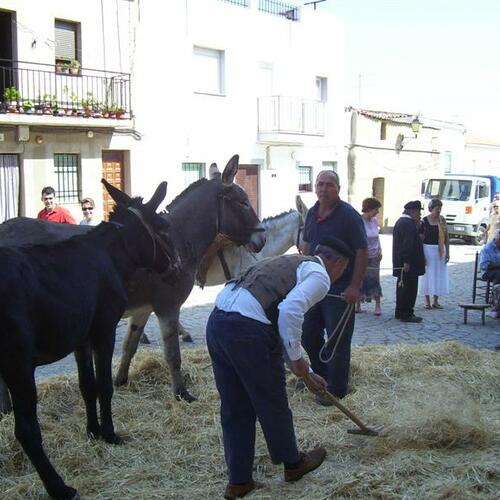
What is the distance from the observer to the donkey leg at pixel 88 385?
5.07 m

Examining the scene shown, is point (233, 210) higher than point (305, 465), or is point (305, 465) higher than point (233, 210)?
point (233, 210)

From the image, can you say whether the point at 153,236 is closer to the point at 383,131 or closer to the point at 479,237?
the point at 479,237

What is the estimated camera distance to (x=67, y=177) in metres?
18.8

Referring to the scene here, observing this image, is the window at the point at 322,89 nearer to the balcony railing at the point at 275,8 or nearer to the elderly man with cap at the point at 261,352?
the balcony railing at the point at 275,8

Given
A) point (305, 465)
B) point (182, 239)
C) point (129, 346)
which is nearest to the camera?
point (305, 465)

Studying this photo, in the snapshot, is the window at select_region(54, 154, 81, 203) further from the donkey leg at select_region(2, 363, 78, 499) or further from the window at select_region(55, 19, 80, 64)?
the donkey leg at select_region(2, 363, 78, 499)

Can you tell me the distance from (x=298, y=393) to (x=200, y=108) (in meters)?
17.1

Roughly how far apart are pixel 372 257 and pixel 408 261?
1.95 feet

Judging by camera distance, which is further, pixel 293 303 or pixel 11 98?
pixel 11 98

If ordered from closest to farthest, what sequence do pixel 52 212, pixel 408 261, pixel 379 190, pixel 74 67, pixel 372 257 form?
pixel 52 212, pixel 408 261, pixel 372 257, pixel 74 67, pixel 379 190

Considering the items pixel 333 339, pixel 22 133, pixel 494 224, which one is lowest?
pixel 333 339

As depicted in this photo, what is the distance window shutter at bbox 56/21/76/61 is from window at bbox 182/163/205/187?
4.99 m

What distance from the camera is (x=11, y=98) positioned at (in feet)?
55.9

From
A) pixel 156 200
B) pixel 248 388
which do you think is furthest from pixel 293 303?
pixel 156 200
